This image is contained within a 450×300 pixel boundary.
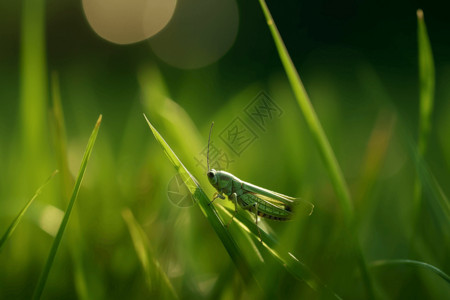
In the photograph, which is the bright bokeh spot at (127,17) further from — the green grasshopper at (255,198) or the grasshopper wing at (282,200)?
the grasshopper wing at (282,200)

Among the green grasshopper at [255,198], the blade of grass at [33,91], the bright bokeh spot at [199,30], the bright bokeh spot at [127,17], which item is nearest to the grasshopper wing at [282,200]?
the green grasshopper at [255,198]

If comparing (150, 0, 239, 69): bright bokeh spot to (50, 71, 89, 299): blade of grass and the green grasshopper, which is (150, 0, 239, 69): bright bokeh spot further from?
(50, 71, 89, 299): blade of grass

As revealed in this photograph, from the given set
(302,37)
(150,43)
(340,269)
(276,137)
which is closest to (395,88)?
(302,37)

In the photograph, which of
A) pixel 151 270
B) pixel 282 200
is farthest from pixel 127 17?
pixel 151 270

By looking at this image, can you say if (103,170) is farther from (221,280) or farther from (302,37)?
(302,37)

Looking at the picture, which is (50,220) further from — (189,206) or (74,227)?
(189,206)

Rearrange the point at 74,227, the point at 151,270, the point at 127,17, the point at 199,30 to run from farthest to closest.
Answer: the point at 199,30, the point at 127,17, the point at 74,227, the point at 151,270

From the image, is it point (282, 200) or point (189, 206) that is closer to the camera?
point (282, 200)
